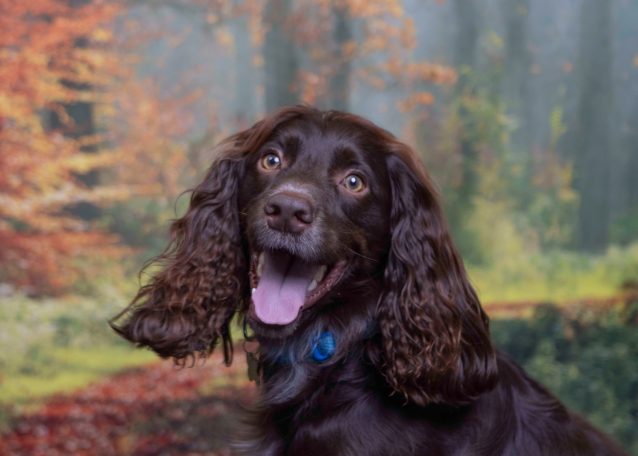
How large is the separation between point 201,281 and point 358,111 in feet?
9.14

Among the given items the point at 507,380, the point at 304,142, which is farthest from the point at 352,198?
the point at 507,380

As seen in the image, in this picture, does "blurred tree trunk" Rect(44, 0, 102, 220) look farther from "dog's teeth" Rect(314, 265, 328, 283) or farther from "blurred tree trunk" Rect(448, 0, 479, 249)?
"dog's teeth" Rect(314, 265, 328, 283)

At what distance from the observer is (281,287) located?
102 inches

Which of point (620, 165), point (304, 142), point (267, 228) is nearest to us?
point (267, 228)

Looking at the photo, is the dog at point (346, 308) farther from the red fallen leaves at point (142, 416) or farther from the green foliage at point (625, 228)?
the green foliage at point (625, 228)

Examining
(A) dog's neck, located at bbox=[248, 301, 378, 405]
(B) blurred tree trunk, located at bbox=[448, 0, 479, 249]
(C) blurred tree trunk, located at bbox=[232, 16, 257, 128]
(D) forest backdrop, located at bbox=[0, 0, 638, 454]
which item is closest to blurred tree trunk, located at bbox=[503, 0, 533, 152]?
(D) forest backdrop, located at bbox=[0, 0, 638, 454]

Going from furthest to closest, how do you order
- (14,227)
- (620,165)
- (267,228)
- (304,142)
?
(620,165) < (14,227) < (304,142) < (267,228)

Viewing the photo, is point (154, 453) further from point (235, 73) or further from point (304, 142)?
point (304, 142)

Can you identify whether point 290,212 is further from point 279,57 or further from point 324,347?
point 279,57

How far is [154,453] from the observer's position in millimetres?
4918

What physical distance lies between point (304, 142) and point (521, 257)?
2969 millimetres

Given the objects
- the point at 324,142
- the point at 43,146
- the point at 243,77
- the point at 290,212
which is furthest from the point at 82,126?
the point at 290,212

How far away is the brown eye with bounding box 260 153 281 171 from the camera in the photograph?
8.86ft

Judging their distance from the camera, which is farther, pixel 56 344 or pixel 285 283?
pixel 56 344
